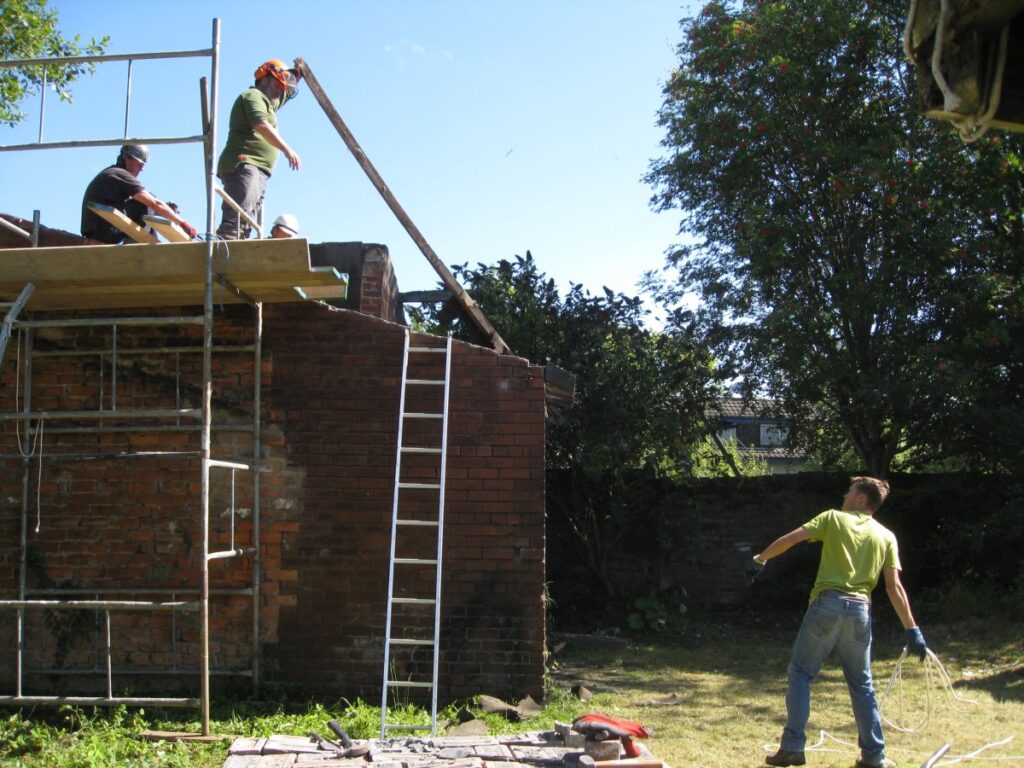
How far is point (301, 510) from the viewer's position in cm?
710

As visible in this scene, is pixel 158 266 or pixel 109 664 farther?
pixel 109 664

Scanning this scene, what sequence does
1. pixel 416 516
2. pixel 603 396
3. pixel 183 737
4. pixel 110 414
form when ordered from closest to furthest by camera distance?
1. pixel 183 737
2. pixel 110 414
3. pixel 416 516
4. pixel 603 396

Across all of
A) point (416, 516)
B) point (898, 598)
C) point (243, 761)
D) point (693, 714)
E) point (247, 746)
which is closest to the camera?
point (243, 761)

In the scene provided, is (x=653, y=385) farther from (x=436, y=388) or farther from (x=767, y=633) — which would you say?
(x=436, y=388)

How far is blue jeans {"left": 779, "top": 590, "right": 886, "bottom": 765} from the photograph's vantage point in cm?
557

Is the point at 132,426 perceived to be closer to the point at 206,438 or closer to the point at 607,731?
the point at 206,438

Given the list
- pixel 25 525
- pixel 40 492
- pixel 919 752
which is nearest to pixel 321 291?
pixel 40 492

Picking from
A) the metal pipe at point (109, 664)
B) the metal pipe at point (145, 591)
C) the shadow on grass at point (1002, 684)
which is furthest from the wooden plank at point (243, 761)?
the shadow on grass at point (1002, 684)

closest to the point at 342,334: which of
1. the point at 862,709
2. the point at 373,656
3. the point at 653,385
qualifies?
the point at 373,656

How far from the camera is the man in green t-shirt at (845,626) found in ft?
18.3

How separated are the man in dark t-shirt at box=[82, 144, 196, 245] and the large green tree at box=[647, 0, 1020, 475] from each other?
8.29m

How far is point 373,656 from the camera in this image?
6.94 m

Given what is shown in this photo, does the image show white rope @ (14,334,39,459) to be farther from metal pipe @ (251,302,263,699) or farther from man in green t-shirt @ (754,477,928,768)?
man in green t-shirt @ (754,477,928,768)

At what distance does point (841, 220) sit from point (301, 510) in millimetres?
9474
